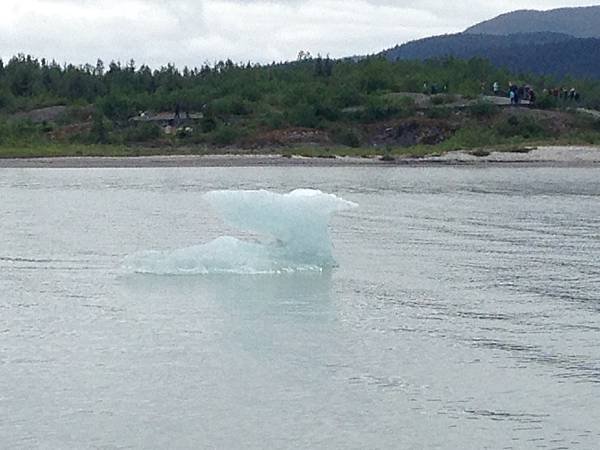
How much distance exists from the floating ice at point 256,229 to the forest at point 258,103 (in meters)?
34.8

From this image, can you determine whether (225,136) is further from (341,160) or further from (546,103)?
(546,103)

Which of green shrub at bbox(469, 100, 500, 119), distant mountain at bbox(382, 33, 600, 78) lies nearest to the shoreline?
green shrub at bbox(469, 100, 500, 119)

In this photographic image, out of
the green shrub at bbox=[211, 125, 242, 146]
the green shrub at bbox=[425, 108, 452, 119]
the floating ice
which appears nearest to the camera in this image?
the floating ice

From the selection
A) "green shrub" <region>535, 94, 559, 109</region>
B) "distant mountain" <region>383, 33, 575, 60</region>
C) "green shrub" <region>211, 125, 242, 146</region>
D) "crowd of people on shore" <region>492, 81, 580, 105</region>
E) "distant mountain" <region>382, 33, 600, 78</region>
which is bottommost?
"green shrub" <region>211, 125, 242, 146</region>

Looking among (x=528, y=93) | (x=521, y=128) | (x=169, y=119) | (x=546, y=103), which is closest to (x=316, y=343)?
(x=521, y=128)

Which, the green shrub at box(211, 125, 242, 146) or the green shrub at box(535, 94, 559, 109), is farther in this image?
the green shrub at box(535, 94, 559, 109)

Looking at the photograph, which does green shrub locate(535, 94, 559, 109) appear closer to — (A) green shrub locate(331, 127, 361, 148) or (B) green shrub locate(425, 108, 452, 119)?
(B) green shrub locate(425, 108, 452, 119)

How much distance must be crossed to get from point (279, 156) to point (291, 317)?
3471 centimetres

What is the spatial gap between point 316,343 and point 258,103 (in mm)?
48405

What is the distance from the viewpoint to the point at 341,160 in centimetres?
4825

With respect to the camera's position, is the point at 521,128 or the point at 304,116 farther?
the point at 304,116

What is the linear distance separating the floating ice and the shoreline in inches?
1179

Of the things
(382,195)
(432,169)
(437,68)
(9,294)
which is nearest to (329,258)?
(9,294)

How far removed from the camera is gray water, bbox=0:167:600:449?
403 inches
